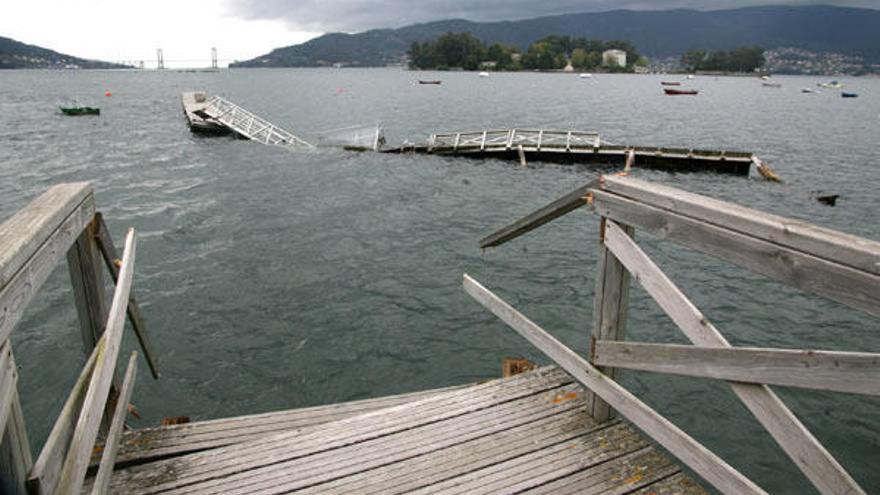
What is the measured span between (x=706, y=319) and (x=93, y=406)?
3.58m

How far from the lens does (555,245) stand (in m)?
16.5

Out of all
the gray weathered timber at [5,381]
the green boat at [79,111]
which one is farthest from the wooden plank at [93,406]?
the green boat at [79,111]

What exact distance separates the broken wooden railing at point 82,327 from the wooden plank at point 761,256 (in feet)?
10.8

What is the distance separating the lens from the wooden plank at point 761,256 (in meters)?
2.40

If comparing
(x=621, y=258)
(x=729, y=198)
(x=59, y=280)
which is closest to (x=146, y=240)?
(x=59, y=280)

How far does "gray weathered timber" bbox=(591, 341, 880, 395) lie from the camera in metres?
2.44

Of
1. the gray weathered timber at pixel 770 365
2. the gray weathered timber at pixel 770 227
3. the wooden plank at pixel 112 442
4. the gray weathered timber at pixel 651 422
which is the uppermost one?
the gray weathered timber at pixel 770 227

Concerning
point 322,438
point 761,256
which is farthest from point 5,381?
point 761,256

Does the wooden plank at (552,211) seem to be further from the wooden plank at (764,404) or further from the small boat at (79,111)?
the small boat at (79,111)

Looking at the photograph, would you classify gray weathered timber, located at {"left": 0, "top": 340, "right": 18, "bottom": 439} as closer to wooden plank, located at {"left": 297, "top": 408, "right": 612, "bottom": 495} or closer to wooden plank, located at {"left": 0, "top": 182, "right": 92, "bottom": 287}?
wooden plank, located at {"left": 0, "top": 182, "right": 92, "bottom": 287}

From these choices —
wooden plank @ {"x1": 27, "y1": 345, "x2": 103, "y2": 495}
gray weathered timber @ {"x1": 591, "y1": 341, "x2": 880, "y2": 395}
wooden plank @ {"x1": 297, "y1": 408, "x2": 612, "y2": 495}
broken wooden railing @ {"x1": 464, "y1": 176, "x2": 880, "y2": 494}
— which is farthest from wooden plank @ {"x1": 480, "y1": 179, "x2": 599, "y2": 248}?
wooden plank @ {"x1": 27, "y1": 345, "x2": 103, "y2": 495}

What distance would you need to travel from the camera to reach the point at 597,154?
97.6 feet

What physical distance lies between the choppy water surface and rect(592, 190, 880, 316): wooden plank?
18.1ft

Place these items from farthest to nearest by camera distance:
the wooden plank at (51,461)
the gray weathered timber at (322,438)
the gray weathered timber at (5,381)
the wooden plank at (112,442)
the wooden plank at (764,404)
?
the gray weathered timber at (322,438) < the wooden plank at (112,442) < the wooden plank at (764,404) < the wooden plank at (51,461) < the gray weathered timber at (5,381)
